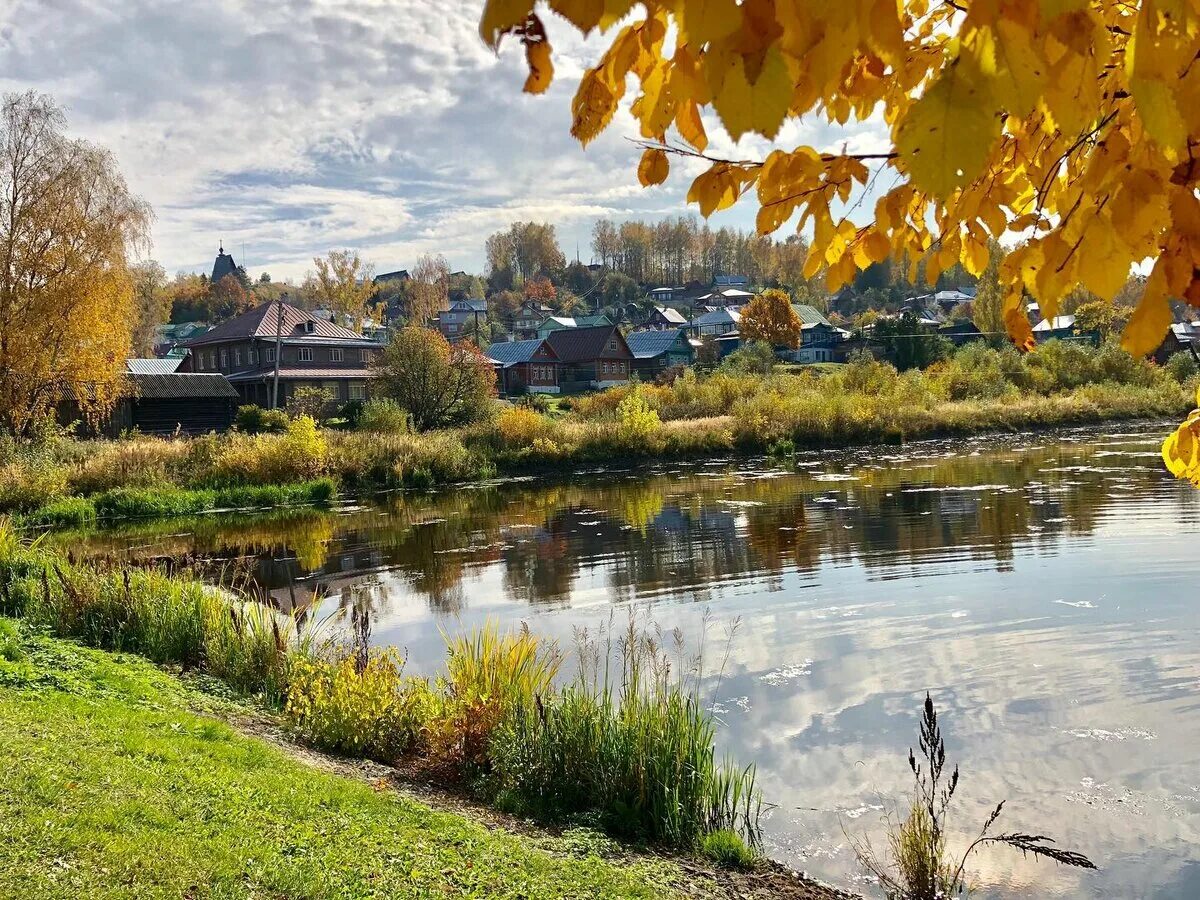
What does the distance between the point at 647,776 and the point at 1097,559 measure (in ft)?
38.1

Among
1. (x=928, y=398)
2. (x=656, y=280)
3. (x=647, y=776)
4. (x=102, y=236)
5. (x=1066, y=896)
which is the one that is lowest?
(x=1066, y=896)

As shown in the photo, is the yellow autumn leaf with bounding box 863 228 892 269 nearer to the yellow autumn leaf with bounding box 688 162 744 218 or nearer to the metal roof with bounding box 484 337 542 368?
the yellow autumn leaf with bounding box 688 162 744 218

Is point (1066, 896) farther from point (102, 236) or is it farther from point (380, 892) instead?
point (102, 236)

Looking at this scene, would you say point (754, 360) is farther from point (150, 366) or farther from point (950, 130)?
point (950, 130)

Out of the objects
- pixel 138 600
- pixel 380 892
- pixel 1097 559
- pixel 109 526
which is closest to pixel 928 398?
pixel 1097 559

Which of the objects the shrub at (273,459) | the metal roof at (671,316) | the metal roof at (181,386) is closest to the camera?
the shrub at (273,459)

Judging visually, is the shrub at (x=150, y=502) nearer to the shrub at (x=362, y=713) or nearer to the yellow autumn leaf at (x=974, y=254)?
the shrub at (x=362, y=713)

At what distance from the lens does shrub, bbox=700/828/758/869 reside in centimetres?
557

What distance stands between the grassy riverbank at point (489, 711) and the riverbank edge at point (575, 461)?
15275 millimetres

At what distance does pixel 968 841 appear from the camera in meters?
5.93

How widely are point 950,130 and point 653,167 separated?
961 mm

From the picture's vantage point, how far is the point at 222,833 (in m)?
4.77

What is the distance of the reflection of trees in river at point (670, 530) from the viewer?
15.9 metres

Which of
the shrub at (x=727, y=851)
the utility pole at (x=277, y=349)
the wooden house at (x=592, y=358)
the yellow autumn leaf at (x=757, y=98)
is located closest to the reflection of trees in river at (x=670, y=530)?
the shrub at (x=727, y=851)
